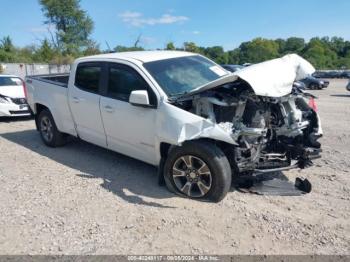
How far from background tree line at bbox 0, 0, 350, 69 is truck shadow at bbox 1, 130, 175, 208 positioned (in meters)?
32.5

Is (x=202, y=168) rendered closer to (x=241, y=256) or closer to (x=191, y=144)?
Answer: (x=191, y=144)

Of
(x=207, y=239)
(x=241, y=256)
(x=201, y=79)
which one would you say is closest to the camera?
(x=241, y=256)

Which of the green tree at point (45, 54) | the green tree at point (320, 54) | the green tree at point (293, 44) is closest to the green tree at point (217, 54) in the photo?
the green tree at point (320, 54)

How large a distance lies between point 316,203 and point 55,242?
10.0ft

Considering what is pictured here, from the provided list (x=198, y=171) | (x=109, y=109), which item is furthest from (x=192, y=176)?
(x=109, y=109)

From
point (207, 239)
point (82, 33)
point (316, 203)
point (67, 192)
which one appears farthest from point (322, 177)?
point (82, 33)

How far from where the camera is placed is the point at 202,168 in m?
4.26

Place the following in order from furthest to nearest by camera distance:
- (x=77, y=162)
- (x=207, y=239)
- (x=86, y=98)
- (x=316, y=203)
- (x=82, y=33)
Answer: (x=82, y=33) → (x=77, y=162) → (x=86, y=98) → (x=316, y=203) → (x=207, y=239)

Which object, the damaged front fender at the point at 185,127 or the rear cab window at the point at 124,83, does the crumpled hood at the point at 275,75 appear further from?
the rear cab window at the point at 124,83

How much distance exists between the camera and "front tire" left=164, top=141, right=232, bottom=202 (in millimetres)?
4125

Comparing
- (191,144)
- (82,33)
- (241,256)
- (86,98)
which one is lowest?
(241,256)

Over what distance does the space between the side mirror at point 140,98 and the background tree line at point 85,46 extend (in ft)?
113

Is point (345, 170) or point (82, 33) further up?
point (82, 33)

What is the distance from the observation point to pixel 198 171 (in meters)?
4.31
